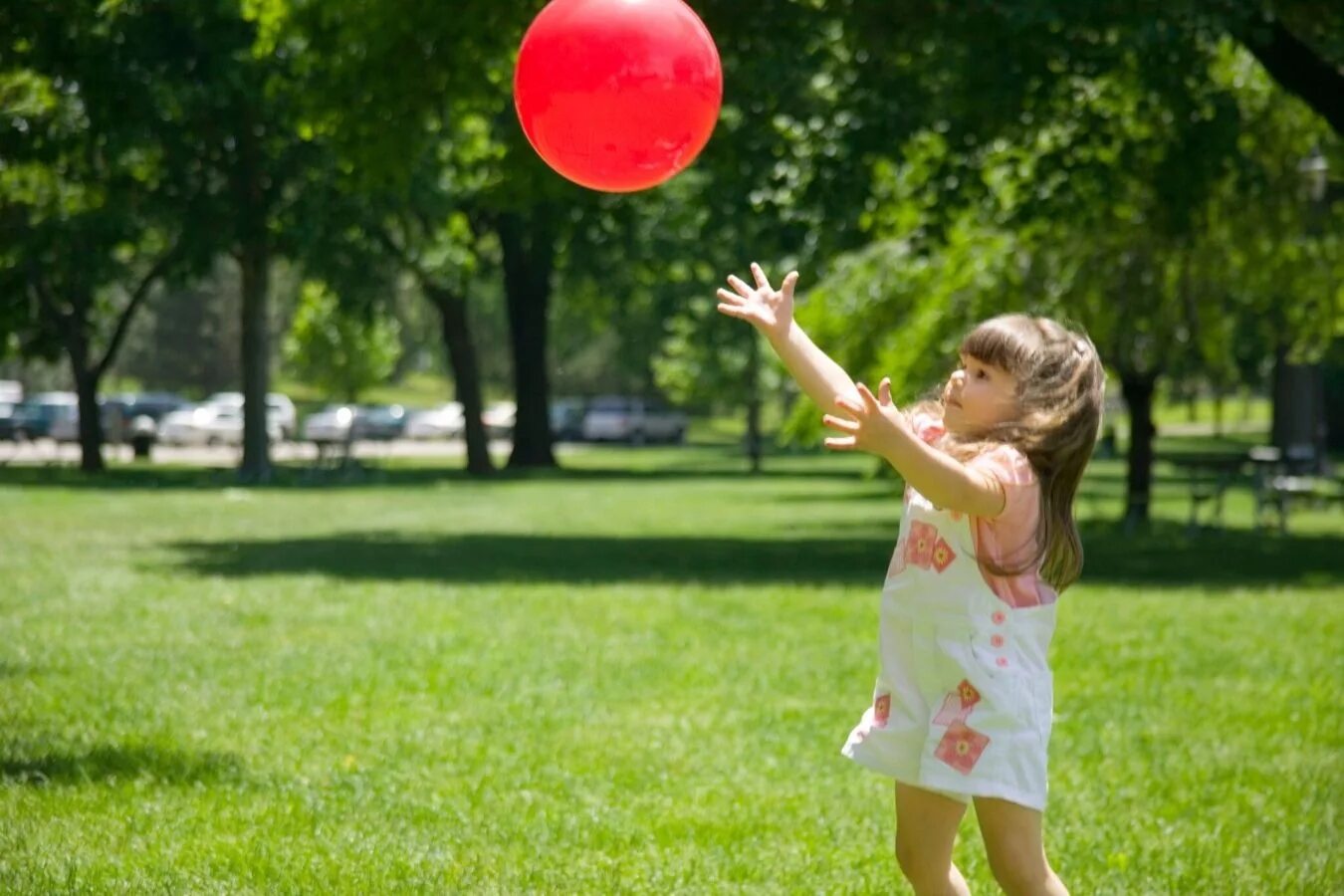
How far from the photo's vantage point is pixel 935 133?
19219 millimetres

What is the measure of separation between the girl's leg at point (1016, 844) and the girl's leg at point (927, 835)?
8cm

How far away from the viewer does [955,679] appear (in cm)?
446

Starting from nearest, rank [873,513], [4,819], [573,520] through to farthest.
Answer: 1. [4,819]
2. [573,520]
3. [873,513]

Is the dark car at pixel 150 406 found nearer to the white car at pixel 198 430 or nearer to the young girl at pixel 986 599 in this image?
the white car at pixel 198 430

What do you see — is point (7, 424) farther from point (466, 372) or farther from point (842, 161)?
point (842, 161)

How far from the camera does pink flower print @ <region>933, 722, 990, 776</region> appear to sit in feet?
14.4

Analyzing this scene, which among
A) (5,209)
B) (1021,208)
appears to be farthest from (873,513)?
(5,209)

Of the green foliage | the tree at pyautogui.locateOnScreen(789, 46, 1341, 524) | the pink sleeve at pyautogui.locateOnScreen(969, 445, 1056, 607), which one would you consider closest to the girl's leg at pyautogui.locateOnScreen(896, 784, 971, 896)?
the pink sleeve at pyautogui.locateOnScreen(969, 445, 1056, 607)

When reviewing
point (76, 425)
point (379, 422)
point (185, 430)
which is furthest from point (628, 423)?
point (76, 425)

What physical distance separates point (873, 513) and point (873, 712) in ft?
83.0

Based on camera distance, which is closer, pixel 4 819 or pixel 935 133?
pixel 4 819

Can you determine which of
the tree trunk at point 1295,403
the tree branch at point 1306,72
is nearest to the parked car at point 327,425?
the tree trunk at point 1295,403

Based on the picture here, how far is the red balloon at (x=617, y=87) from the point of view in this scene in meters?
5.21

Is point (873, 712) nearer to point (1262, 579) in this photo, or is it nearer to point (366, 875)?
point (366, 875)
